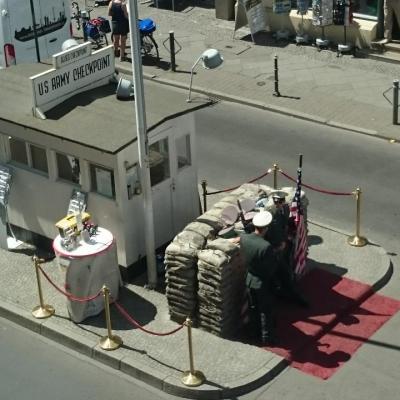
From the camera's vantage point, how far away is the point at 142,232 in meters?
14.5

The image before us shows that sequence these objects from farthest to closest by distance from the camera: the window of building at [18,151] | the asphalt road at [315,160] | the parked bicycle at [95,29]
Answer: the parked bicycle at [95,29] < the asphalt road at [315,160] < the window of building at [18,151]

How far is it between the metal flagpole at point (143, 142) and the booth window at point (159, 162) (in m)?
0.69

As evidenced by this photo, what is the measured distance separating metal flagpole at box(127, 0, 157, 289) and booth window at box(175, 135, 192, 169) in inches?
49.3

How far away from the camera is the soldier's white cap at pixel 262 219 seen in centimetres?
1291

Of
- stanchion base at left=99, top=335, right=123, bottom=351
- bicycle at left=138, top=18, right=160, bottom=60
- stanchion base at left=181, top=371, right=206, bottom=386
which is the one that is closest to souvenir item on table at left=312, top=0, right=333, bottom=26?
bicycle at left=138, top=18, right=160, bottom=60

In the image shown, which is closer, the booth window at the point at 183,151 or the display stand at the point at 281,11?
the booth window at the point at 183,151

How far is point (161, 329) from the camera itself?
44.4 feet

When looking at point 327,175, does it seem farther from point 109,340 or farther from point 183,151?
point 109,340

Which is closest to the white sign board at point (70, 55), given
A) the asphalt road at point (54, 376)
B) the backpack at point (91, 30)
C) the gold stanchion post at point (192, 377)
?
the asphalt road at point (54, 376)

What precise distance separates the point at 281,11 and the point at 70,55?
11.8 metres

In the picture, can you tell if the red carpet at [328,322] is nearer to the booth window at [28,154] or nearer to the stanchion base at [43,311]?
the stanchion base at [43,311]

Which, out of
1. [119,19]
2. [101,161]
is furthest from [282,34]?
[101,161]

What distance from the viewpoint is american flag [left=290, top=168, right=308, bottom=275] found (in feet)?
46.7

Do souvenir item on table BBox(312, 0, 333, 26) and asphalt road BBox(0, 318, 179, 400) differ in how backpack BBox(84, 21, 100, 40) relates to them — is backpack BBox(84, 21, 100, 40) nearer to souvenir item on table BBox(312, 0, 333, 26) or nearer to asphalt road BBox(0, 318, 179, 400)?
souvenir item on table BBox(312, 0, 333, 26)
